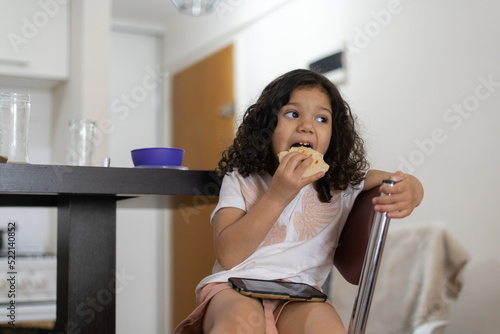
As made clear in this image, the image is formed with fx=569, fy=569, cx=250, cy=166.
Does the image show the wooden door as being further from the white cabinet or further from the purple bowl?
the purple bowl

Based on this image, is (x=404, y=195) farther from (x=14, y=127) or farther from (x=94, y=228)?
(x=14, y=127)

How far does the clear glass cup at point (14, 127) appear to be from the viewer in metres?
1.33

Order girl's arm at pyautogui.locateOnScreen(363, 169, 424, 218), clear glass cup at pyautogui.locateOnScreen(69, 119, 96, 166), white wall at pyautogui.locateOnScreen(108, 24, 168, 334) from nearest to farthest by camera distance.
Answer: girl's arm at pyautogui.locateOnScreen(363, 169, 424, 218)
clear glass cup at pyautogui.locateOnScreen(69, 119, 96, 166)
white wall at pyautogui.locateOnScreen(108, 24, 168, 334)

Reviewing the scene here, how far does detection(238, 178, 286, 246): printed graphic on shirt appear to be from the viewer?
51.8 inches

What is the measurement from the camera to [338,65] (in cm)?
279

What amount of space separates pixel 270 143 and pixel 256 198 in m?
0.15

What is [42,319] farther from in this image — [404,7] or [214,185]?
[404,7]

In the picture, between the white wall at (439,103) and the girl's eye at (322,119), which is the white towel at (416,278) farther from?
the girl's eye at (322,119)

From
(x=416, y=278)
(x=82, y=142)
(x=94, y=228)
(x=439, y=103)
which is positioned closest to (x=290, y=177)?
(x=94, y=228)

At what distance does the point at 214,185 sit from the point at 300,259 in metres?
0.27

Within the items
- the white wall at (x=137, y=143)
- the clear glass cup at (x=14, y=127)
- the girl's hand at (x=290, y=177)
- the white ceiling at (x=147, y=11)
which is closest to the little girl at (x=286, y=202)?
the girl's hand at (x=290, y=177)

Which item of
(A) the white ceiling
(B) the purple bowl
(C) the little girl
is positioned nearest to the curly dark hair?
(C) the little girl

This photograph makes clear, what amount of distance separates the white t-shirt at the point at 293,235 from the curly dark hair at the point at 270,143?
3 cm

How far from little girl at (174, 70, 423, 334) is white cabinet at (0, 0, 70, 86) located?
77.1 inches
